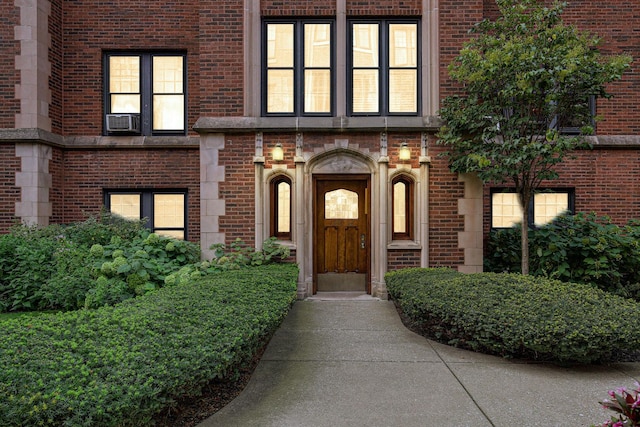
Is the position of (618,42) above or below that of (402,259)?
above

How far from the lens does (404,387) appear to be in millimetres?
4496

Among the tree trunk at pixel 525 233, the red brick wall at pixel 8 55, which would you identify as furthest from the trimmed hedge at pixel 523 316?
the red brick wall at pixel 8 55

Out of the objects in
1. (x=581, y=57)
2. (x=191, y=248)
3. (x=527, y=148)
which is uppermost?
(x=581, y=57)

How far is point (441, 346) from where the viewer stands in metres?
5.86

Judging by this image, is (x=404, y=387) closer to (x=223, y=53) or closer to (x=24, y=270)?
(x=223, y=53)

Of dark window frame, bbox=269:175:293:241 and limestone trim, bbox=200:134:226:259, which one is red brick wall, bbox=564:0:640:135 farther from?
limestone trim, bbox=200:134:226:259

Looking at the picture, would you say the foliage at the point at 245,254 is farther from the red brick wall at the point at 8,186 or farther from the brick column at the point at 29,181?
the red brick wall at the point at 8,186

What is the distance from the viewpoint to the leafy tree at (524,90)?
271 inches

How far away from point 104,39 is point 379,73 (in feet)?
22.6

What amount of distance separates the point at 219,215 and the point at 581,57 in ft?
23.2

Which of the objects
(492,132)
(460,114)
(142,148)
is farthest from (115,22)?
(492,132)

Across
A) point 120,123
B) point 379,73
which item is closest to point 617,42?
point 379,73

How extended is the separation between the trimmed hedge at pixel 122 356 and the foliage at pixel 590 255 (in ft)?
19.2

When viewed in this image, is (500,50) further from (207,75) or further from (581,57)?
(207,75)
